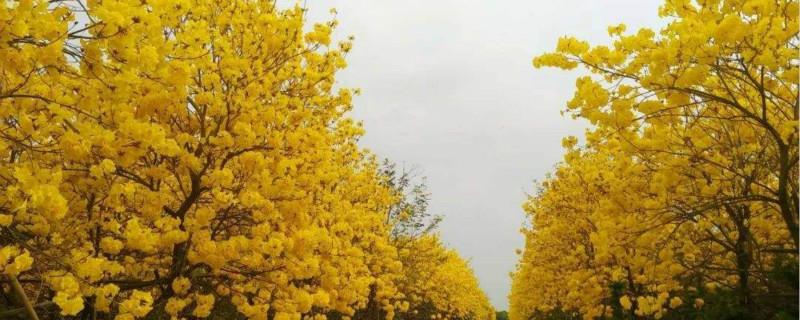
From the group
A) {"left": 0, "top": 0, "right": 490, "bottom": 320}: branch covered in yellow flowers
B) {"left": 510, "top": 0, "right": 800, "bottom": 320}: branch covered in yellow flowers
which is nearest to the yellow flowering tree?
{"left": 0, "top": 0, "right": 490, "bottom": 320}: branch covered in yellow flowers

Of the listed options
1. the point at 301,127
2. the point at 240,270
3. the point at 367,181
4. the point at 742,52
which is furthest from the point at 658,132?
the point at 367,181

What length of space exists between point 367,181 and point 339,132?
526cm

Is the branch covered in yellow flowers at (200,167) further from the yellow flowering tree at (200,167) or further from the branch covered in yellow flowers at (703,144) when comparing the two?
the branch covered in yellow flowers at (703,144)

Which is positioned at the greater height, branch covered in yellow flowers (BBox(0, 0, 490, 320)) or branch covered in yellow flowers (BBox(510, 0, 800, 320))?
branch covered in yellow flowers (BBox(510, 0, 800, 320))

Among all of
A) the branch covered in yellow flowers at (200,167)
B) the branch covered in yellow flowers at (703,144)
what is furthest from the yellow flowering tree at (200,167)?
the branch covered in yellow flowers at (703,144)

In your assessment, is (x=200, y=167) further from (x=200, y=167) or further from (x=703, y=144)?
(x=703, y=144)

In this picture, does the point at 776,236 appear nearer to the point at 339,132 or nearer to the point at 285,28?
the point at 339,132

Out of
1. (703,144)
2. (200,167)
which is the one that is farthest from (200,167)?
(703,144)

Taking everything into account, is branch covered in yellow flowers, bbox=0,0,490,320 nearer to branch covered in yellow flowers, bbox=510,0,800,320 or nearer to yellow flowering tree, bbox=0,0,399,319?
yellow flowering tree, bbox=0,0,399,319

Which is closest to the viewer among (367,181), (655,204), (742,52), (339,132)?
(742,52)

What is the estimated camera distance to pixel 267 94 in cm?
667

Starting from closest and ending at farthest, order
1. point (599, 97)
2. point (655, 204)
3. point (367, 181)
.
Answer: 1. point (599, 97)
2. point (655, 204)
3. point (367, 181)

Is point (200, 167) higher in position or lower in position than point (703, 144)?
lower

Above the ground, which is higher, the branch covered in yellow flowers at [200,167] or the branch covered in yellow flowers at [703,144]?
the branch covered in yellow flowers at [703,144]
